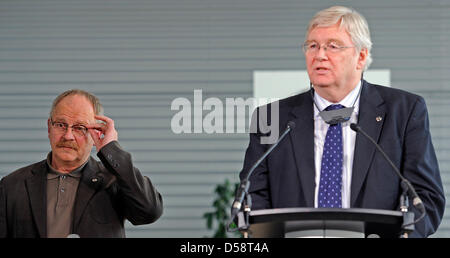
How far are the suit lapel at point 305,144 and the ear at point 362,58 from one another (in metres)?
0.29

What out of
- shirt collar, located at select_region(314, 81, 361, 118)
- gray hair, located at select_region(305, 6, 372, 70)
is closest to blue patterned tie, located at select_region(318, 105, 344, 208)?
shirt collar, located at select_region(314, 81, 361, 118)

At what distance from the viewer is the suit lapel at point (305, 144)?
10.6 feet

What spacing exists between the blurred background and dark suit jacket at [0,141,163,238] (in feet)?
11.7

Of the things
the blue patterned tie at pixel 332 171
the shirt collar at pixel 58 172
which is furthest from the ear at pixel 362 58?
the shirt collar at pixel 58 172

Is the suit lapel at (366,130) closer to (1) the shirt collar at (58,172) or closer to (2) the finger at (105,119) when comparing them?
(2) the finger at (105,119)

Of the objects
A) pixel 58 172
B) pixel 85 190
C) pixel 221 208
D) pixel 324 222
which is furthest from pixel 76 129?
pixel 221 208

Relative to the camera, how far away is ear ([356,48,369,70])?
3.48 metres

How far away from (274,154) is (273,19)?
4181 mm

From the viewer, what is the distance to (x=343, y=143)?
3311mm

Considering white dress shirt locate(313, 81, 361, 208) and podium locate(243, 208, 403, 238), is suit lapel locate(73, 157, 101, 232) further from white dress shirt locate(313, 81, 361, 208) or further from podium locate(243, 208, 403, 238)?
podium locate(243, 208, 403, 238)

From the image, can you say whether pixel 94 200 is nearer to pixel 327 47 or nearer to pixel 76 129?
A: pixel 76 129

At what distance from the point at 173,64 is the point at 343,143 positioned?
4284mm
